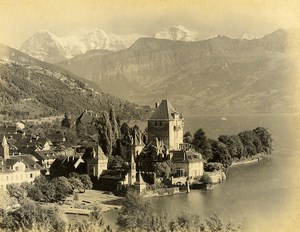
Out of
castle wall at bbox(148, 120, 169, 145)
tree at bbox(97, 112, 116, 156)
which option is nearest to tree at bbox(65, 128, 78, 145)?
tree at bbox(97, 112, 116, 156)

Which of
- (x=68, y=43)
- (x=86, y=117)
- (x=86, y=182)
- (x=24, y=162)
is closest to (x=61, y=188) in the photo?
(x=86, y=182)

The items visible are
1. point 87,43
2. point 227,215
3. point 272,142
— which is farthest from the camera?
point 272,142

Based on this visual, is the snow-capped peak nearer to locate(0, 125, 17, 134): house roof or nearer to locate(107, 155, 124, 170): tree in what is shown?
locate(107, 155, 124, 170): tree

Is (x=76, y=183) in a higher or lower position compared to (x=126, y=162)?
lower

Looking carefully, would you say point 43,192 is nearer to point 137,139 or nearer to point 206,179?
point 137,139

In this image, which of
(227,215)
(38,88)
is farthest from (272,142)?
(38,88)

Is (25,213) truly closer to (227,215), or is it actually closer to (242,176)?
(227,215)
